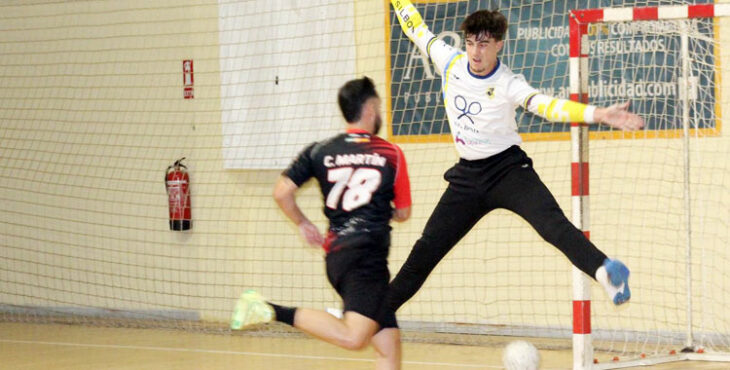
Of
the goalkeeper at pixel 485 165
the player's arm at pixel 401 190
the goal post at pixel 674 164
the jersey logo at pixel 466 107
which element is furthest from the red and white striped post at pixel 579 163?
the player's arm at pixel 401 190

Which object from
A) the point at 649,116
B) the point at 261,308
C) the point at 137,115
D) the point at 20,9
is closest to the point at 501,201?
the point at 261,308

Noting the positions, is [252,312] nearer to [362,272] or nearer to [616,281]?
[362,272]

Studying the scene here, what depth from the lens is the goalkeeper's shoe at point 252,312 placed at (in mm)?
6011

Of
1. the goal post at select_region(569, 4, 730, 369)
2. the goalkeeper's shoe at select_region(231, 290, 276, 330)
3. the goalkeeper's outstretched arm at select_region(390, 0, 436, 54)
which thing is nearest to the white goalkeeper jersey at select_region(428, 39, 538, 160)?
the goalkeeper's outstretched arm at select_region(390, 0, 436, 54)

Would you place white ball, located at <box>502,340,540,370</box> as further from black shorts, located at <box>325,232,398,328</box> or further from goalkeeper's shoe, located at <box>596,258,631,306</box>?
black shorts, located at <box>325,232,398,328</box>

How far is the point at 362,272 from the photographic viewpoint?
580 cm

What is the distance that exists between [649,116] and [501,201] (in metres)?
2.94

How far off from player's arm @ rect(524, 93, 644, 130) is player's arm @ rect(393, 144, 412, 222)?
890 millimetres

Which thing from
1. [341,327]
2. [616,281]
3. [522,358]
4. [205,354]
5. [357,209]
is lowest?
[205,354]

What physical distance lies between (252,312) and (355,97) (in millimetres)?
1218

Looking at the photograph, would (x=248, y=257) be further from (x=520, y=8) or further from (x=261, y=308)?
(x=261, y=308)

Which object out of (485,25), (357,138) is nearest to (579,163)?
(485,25)

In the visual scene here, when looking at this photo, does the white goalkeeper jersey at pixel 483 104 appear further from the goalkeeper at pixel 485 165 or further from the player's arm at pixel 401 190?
the player's arm at pixel 401 190

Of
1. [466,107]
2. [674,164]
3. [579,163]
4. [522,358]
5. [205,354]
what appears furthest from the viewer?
[205,354]
